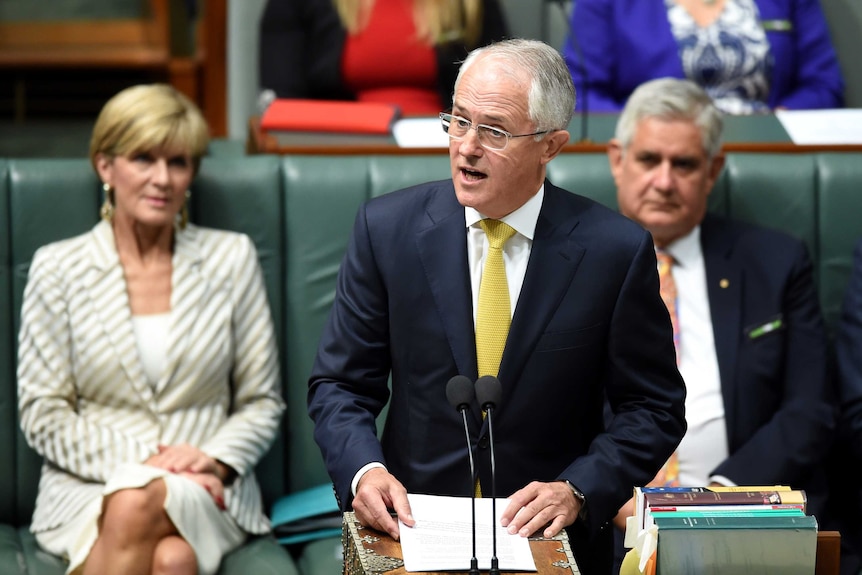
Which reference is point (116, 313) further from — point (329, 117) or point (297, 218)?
point (329, 117)

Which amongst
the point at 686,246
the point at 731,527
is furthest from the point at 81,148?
the point at 731,527

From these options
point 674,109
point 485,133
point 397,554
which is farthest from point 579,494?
point 674,109

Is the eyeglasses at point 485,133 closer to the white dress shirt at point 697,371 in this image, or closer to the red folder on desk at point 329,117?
the white dress shirt at point 697,371

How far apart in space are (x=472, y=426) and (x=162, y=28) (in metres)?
3.77

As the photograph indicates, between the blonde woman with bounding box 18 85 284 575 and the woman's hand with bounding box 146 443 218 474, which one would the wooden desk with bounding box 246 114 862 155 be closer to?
the blonde woman with bounding box 18 85 284 575

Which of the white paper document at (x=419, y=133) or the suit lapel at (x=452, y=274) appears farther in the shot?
the white paper document at (x=419, y=133)

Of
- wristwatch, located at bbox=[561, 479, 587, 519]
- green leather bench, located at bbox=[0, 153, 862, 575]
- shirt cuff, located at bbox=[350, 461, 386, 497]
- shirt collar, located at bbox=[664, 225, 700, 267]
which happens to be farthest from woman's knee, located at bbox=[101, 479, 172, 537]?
shirt collar, located at bbox=[664, 225, 700, 267]

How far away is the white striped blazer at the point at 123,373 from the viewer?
2996 millimetres

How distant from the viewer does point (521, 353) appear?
2.17 metres

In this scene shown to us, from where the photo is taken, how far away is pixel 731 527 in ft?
6.09

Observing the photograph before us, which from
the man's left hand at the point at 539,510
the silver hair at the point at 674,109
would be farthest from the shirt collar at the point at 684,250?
the man's left hand at the point at 539,510

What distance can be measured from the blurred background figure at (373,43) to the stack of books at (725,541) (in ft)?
7.52

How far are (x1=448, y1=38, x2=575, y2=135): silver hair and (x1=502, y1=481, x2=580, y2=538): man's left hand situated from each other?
572 mm

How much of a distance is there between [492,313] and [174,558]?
1.00 m
